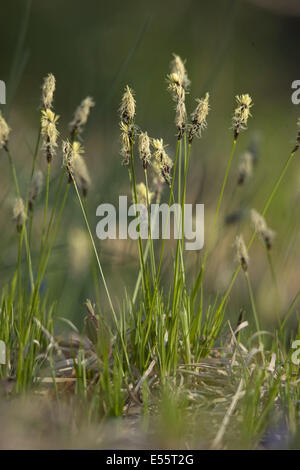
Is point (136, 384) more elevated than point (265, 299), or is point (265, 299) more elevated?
point (265, 299)

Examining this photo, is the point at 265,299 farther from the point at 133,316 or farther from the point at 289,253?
the point at 133,316

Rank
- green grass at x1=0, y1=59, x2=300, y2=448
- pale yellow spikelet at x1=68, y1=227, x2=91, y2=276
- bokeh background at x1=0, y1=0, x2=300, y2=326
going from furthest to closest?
bokeh background at x1=0, y1=0, x2=300, y2=326 → pale yellow spikelet at x1=68, y1=227, x2=91, y2=276 → green grass at x1=0, y1=59, x2=300, y2=448

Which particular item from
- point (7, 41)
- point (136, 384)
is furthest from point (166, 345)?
point (7, 41)

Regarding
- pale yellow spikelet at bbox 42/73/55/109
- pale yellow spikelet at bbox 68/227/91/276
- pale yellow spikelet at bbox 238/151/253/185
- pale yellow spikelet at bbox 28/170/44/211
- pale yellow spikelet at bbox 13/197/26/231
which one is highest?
pale yellow spikelet at bbox 42/73/55/109

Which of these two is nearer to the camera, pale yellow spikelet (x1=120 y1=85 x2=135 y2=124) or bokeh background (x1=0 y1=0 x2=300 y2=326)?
pale yellow spikelet (x1=120 y1=85 x2=135 y2=124)

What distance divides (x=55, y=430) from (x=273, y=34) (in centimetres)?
368

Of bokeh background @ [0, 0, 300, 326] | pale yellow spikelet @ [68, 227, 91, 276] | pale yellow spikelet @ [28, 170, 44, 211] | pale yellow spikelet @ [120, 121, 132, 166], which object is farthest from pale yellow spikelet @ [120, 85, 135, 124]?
bokeh background @ [0, 0, 300, 326]

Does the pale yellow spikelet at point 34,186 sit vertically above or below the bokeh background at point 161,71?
below

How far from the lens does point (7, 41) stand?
152 inches

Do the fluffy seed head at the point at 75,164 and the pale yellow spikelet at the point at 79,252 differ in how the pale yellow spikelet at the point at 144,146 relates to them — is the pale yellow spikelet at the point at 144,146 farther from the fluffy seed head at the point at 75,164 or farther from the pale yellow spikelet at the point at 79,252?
the pale yellow spikelet at the point at 79,252

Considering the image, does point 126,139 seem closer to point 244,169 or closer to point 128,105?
point 128,105

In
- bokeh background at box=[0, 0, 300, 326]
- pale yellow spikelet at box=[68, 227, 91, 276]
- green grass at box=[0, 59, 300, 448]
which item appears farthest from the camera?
bokeh background at box=[0, 0, 300, 326]

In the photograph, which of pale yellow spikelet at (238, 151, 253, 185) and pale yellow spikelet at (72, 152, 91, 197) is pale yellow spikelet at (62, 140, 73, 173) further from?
pale yellow spikelet at (238, 151, 253, 185)

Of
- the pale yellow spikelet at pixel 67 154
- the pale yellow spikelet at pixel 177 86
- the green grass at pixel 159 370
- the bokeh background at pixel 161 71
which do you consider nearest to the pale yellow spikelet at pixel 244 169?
the green grass at pixel 159 370
